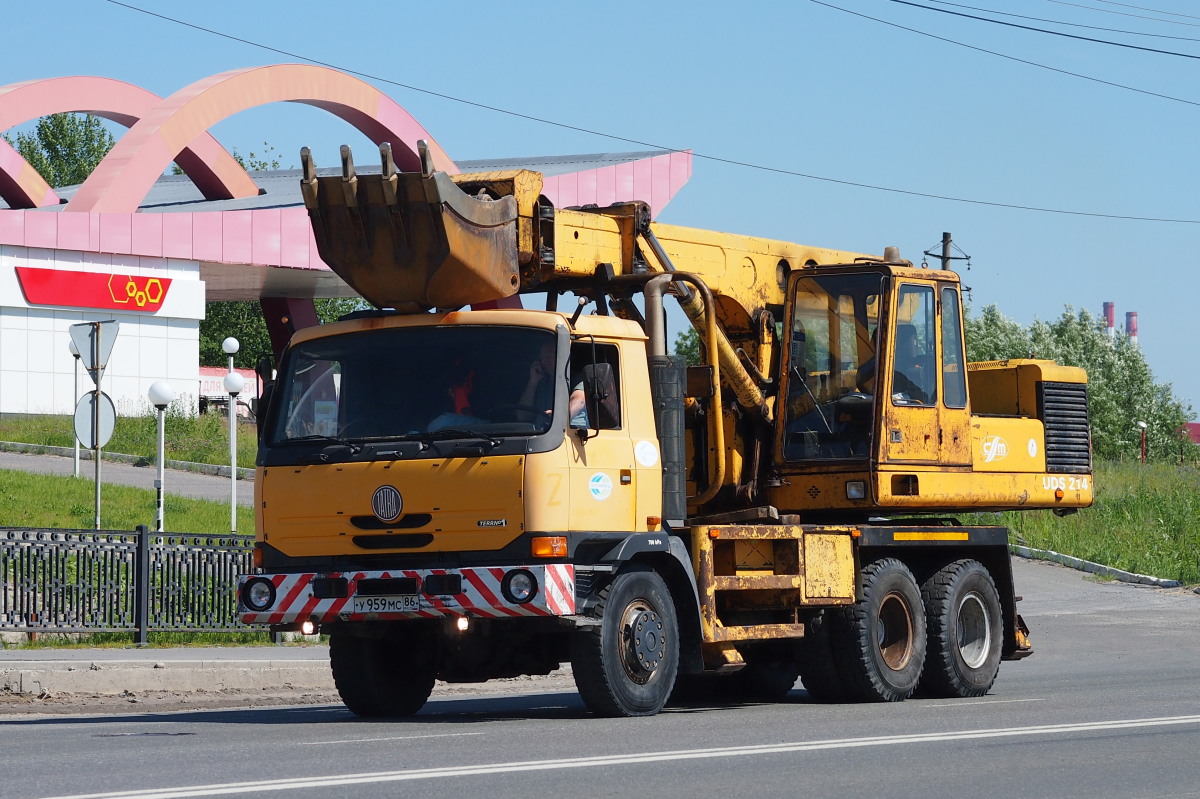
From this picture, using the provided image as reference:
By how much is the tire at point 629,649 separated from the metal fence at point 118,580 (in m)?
8.63

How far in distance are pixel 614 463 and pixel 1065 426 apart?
20.5 ft

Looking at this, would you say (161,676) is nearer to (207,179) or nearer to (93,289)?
(93,289)

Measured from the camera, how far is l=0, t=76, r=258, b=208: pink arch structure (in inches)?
1748

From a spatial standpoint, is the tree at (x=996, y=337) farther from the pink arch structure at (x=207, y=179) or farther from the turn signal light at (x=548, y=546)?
the turn signal light at (x=548, y=546)

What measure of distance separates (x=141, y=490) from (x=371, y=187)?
22224mm

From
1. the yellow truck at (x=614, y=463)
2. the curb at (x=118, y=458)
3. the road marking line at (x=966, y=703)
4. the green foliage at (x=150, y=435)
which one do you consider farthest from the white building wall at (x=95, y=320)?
the road marking line at (x=966, y=703)

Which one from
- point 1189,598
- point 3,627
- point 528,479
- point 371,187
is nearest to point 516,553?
point 528,479

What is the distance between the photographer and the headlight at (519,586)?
1085 cm

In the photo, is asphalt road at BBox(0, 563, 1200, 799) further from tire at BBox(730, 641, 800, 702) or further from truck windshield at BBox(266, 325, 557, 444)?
truck windshield at BBox(266, 325, 557, 444)

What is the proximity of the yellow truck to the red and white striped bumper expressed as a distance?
16 millimetres

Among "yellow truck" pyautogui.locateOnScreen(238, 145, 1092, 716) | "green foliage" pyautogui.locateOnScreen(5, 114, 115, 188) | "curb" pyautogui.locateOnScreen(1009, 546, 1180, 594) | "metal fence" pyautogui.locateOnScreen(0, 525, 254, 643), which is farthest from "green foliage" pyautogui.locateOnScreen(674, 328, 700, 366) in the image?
"green foliage" pyautogui.locateOnScreen(5, 114, 115, 188)

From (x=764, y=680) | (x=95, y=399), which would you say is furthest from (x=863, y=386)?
(x=95, y=399)

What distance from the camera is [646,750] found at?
29.9 feet

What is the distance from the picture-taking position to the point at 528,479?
1086 cm
